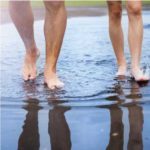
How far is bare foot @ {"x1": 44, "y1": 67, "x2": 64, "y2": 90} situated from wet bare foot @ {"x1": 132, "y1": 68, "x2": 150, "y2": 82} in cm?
63

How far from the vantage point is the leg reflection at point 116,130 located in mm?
2889

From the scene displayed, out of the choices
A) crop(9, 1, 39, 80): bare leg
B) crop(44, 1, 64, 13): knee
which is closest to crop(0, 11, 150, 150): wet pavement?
crop(9, 1, 39, 80): bare leg

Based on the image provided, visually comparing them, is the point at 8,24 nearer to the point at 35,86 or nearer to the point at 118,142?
the point at 35,86

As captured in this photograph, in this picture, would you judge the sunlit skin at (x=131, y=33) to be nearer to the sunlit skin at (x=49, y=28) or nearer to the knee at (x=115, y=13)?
the knee at (x=115, y=13)

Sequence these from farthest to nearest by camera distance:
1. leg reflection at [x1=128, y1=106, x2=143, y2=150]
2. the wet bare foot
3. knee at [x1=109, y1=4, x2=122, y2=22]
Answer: knee at [x1=109, y1=4, x2=122, y2=22] → the wet bare foot → leg reflection at [x1=128, y1=106, x2=143, y2=150]

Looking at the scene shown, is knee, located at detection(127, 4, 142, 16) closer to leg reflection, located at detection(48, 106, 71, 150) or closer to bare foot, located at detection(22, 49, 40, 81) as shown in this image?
bare foot, located at detection(22, 49, 40, 81)

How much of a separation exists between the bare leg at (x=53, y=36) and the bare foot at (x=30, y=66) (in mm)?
348

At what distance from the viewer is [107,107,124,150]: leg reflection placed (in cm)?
289

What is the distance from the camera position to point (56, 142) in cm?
297

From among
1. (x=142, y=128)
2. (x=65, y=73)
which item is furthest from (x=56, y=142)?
(x=65, y=73)

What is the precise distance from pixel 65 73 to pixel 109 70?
0.41 m

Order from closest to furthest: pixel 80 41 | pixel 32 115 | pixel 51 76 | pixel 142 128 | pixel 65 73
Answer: pixel 142 128, pixel 32 115, pixel 51 76, pixel 65 73, pixel 80 41

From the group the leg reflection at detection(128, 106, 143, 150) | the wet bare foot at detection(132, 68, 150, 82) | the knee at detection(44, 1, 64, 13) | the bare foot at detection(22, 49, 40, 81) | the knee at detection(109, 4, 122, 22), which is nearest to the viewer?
the leg reflection at detection(128, 106, 143, 150)

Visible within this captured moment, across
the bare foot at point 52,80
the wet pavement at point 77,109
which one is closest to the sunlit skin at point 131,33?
the wet pavement at point 77,109
